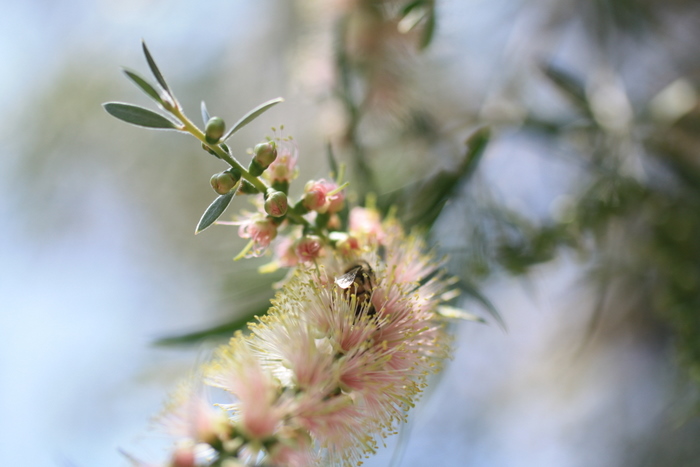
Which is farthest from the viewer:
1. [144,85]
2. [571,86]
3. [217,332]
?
[571,86]

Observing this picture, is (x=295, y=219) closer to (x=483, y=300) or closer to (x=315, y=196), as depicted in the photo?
(x=315, y=196)

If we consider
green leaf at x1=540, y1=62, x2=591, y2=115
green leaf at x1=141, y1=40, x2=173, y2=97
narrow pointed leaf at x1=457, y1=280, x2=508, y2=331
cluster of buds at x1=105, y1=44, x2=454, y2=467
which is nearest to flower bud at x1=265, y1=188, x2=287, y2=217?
cluster of buds at x1=105, y1=44, x2=454, y2=467

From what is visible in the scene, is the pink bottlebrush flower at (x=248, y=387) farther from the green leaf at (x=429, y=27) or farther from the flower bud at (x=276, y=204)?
the green leaf at (x=429, y=27)

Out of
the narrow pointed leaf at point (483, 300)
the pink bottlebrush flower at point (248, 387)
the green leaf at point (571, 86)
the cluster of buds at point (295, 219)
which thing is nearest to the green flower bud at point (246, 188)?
the cluster of buds at point (295, 219)

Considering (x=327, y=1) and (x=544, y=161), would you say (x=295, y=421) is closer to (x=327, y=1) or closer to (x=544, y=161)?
(x=327, y=1)

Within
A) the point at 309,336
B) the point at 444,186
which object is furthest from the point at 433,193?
the point at 309,336

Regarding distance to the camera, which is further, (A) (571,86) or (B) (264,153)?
(A) (571,86)

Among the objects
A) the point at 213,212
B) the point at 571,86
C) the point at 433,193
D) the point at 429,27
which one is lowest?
A: the point at 213,212
